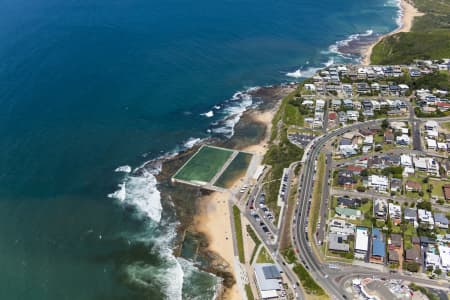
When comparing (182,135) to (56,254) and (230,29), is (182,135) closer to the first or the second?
(56,254)

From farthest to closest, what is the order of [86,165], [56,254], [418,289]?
1. [86,165]
2. [56,254]
3. [418,289]

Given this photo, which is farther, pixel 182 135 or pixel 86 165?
pixel 182 135

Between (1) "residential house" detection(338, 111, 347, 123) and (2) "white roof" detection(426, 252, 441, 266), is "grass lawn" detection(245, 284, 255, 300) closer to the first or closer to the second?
(2) "white roof" detection(426, 252, 441, 266)

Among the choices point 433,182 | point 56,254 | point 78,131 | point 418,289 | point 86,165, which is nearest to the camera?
point 418,289

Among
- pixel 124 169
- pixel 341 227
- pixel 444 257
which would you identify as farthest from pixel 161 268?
pixel 444 257

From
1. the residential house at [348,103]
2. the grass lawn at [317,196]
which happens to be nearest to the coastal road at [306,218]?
the grass lawn at [317,196]

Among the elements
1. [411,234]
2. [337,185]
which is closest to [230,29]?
[337,185]

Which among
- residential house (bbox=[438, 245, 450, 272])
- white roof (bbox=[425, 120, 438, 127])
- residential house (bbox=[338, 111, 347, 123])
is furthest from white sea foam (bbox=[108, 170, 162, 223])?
white roof (bbox=[425, 120, 438, 127])

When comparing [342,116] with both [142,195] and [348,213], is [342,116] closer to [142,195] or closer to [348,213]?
[348,213]
